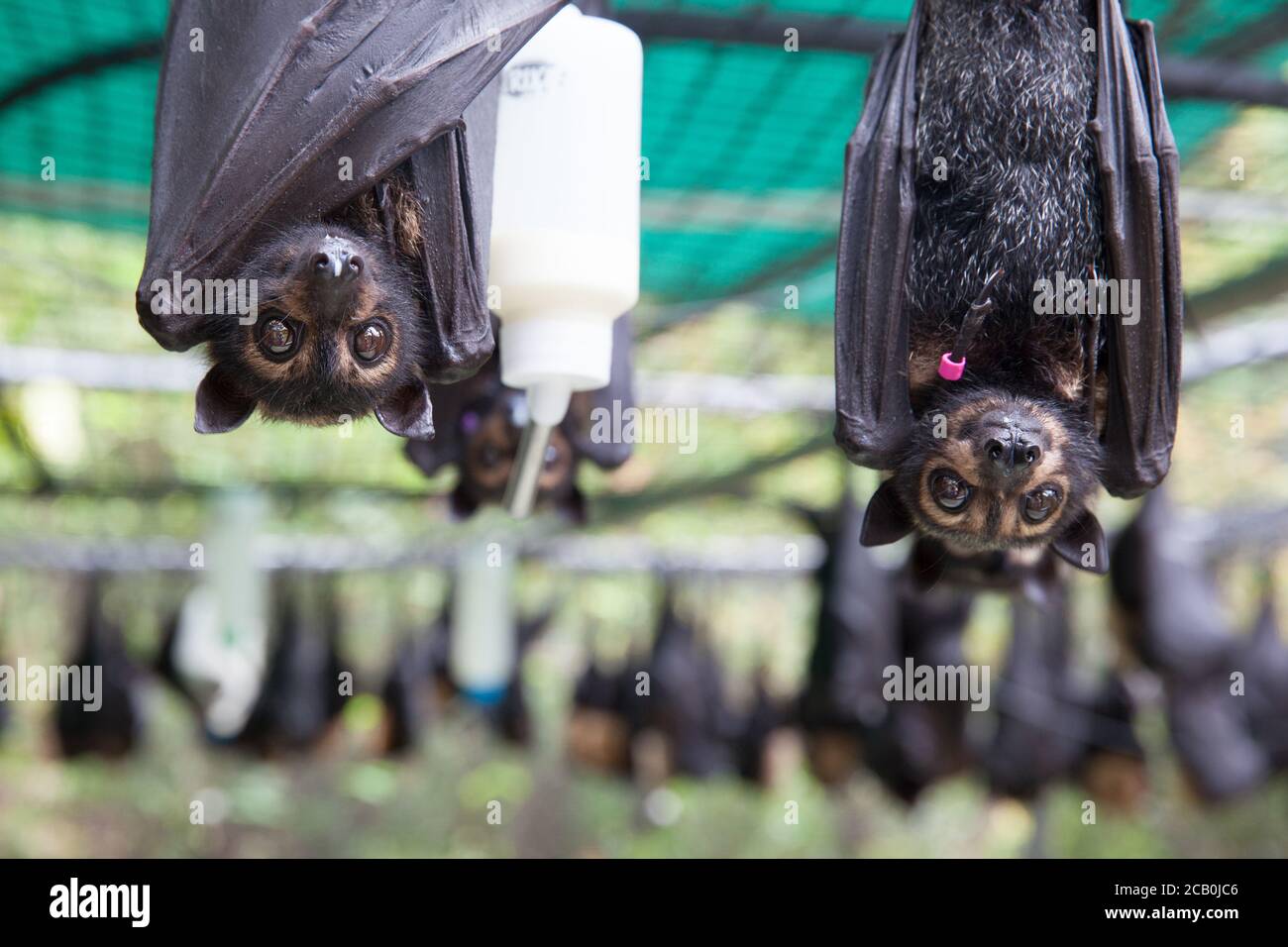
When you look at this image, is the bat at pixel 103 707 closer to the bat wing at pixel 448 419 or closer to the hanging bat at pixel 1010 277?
the bat wing at pixel 448 419

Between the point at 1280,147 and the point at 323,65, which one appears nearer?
the point at 323,65

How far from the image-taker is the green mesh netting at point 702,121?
3.49 meters

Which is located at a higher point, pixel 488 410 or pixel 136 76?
pixel 136 76

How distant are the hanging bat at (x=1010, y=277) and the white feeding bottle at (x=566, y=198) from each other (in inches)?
14.9

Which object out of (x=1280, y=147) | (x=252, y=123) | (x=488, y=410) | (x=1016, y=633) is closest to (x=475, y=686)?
(x=1016, y=633)

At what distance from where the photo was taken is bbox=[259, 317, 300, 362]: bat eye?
1884 millimetres

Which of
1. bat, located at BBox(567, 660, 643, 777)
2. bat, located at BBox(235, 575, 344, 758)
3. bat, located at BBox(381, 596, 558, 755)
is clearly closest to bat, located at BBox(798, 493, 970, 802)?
bat, located at BBox(567, 660, 643, 777)

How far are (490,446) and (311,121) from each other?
1.71 meters

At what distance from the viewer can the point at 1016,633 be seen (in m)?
6.22

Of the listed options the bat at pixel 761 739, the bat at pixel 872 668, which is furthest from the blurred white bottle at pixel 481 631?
the bat at pixel 872 668

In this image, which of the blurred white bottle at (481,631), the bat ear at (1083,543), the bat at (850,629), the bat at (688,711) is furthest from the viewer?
the bat at (688,711)

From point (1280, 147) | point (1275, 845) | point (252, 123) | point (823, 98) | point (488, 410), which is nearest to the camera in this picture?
point (252, 123)
